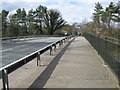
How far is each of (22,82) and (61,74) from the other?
160 centimetres

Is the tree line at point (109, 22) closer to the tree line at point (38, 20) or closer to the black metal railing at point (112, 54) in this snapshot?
the black metal railing at point (112, 54)

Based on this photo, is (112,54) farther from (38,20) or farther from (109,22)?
(38,20)

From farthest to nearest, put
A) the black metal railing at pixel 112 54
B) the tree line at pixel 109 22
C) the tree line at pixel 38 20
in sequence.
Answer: the tree line at pixel 38 20 < the tree line at pixel 109 22 < the black metal railing at pixel 112 54

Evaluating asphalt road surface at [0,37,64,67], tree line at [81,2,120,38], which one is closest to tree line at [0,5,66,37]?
tree line at [81,2,120,38]

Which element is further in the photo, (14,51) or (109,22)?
(109,22)

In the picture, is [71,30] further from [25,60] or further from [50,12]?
[25,60]

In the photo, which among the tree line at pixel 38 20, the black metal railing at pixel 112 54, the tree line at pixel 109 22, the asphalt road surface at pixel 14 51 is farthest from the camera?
the tree line at pixel 38 20

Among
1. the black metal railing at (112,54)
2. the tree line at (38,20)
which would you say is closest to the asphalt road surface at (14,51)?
the black metal railing at (112,54)

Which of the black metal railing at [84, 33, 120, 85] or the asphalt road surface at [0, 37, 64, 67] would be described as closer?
the black metal railing at [84, 33, 120, 85]

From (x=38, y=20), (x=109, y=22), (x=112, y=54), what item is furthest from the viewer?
(x=38, y=20)

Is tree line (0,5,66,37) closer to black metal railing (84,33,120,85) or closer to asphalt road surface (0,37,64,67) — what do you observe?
asphalt road surface (0,37,64,67)

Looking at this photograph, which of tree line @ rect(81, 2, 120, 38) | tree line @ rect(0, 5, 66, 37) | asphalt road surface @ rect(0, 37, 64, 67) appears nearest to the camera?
asphalt road surface @ rect(0, 37, 64, 67)

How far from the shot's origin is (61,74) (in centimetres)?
691

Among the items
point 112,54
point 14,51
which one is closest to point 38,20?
point 14,51
